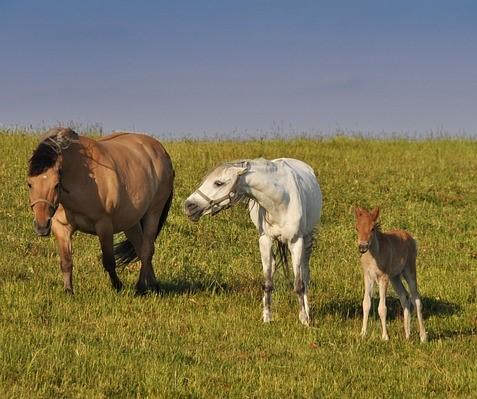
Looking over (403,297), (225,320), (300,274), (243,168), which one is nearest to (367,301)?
(403,297)

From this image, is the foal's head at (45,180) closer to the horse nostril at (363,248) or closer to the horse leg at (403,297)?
the horse nostril at (363,248)

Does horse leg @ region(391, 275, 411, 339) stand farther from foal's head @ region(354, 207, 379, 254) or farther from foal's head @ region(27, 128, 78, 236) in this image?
foal's head @ region(27, 128, 78, 236)

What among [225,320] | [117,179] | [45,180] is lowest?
[225,320]

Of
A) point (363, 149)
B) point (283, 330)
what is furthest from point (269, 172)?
point (363, 149)

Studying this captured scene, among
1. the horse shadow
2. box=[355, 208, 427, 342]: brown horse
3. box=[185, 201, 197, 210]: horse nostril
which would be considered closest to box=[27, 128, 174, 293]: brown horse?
the horse shadow

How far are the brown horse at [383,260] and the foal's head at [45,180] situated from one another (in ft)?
11.7

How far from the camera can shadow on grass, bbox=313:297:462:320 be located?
12082 mm

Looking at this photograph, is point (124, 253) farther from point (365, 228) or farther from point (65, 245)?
point (365, 228)

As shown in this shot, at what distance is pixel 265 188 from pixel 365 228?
1.49 metres

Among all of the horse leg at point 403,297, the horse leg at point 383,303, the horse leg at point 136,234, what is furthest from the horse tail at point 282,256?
the horse leg at point 136,234

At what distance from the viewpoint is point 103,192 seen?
11578mm

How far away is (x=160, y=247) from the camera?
53.9 ft

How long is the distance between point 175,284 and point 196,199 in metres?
2.99

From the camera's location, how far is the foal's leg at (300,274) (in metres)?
11.1
